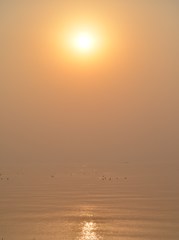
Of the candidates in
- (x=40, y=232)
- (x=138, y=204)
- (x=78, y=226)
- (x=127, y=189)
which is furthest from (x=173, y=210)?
(x=127, y=189)

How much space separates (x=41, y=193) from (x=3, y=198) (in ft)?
14.7

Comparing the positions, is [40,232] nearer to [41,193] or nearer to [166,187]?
[41,193]

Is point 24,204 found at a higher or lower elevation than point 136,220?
higher

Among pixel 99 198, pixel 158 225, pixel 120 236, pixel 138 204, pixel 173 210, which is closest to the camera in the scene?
pixel 120 236

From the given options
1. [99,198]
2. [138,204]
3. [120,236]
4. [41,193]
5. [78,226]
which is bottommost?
[120,236]

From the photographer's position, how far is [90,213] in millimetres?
28016

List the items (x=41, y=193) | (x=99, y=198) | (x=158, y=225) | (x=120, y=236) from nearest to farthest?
1. (x=120, y=236)
2. (x=158, y=225)
3. (x=99, y=198)
4. (x=41, y=193)

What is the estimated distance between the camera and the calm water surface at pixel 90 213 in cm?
Answer: 2188

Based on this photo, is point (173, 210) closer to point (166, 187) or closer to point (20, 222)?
point (20, 222)

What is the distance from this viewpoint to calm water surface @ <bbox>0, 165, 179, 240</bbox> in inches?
861

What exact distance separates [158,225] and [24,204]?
1280 centimetres

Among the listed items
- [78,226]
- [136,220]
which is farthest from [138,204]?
[78,226]

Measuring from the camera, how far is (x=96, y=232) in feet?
72.8

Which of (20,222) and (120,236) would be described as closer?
(120,236)
